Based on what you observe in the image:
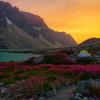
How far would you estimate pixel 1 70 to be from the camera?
39.2m

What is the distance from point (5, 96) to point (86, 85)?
5.37m

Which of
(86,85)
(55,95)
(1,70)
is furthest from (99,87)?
(1,70)

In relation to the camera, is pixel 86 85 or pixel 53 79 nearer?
pixel 86 85

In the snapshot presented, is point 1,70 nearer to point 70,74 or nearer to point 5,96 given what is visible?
point 70,74

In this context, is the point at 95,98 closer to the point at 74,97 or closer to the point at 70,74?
the point at 74,97

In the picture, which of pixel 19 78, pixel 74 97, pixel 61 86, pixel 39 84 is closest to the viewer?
pixel 74 97

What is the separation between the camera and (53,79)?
2905 cm

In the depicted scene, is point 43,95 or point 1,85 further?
point 1,85

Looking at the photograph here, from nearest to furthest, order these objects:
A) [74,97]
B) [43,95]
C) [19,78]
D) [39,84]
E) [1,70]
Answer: [74,97] → [43,95] → [39,84] → [19,78] → [1,70]

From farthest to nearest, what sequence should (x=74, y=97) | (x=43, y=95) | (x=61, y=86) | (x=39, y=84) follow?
(x=61, y=86), (x=39, y=84), (x=43, y=95), (x=74, y=97)

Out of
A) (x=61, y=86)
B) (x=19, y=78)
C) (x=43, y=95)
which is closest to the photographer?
(x=43, y=95)

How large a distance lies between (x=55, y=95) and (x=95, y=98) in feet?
9.33

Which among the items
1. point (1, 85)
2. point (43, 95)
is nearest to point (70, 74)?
point (1, 85)

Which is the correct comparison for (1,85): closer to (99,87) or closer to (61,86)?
(61,86)
